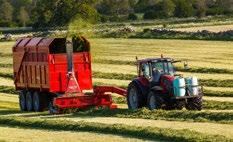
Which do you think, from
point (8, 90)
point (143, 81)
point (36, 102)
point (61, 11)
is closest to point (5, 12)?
point (61, 11)

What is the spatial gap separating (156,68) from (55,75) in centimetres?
572

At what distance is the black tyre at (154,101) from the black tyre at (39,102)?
6525mm

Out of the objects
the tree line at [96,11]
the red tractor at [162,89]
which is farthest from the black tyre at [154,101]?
the tree line at [96,11]

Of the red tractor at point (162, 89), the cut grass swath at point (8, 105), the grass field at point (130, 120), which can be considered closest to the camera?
the grass field at point (130, 120)

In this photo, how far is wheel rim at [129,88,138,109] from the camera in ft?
93.8

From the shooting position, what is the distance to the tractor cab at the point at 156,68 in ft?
91.6

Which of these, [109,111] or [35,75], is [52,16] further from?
[109,111]

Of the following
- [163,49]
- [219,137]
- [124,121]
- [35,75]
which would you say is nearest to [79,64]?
[35,75]

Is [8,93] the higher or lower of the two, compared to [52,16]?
lower

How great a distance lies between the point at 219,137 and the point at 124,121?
578 centimetres

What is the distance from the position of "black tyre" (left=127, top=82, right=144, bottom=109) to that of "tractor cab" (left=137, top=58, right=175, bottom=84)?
0.62 metres

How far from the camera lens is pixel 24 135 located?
22.5 metres

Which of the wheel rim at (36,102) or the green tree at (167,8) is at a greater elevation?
the green tree at (167,8)

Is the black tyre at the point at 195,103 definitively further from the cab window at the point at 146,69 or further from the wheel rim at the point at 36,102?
the wheel rim at the point at 36,102
